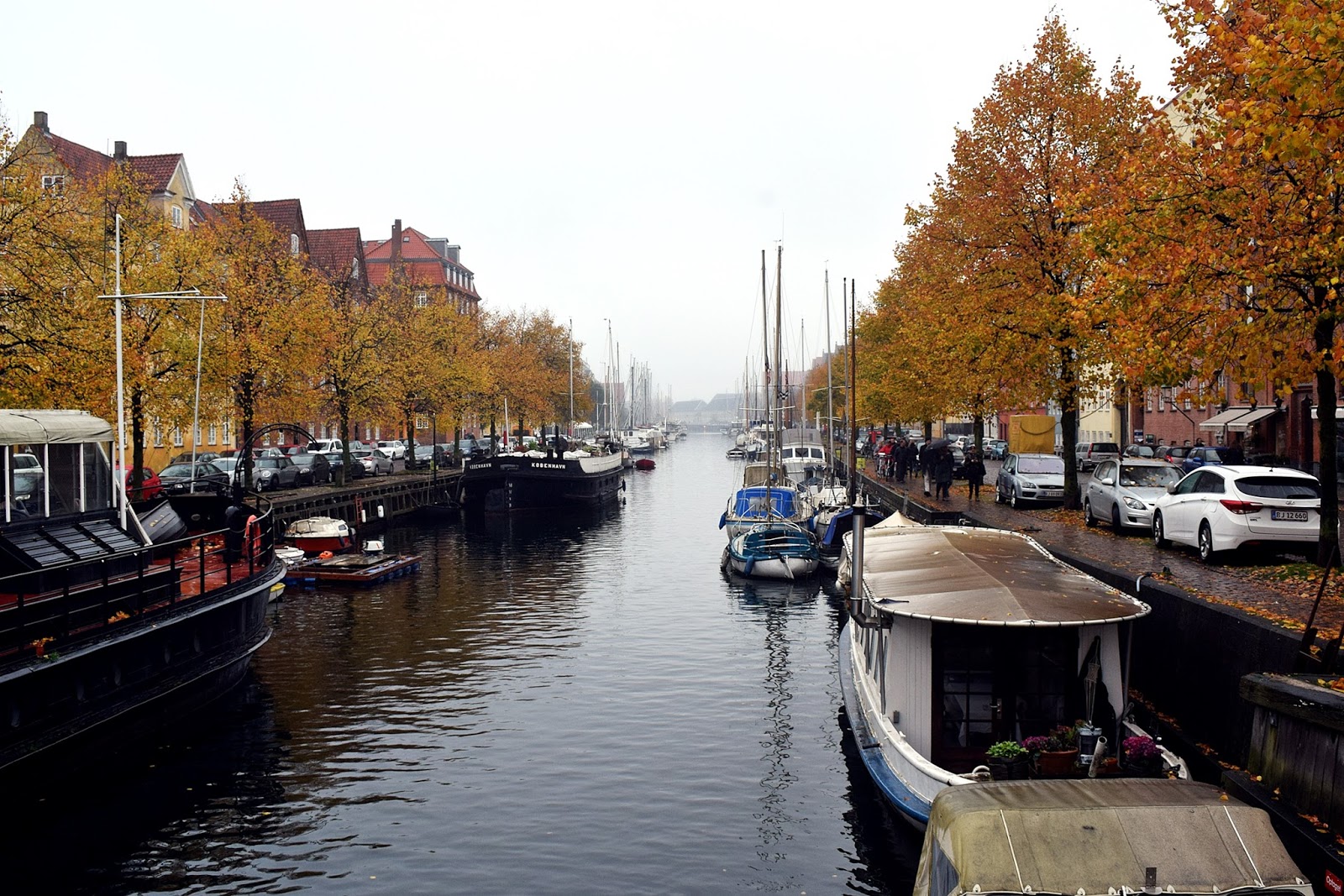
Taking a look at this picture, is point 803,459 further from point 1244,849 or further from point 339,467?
point 1244,849

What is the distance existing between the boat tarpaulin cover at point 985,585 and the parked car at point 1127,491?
30.1ft

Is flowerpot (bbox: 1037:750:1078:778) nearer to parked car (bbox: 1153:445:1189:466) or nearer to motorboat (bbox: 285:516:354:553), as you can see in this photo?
motorboat (bbox: 285:516:354:553)

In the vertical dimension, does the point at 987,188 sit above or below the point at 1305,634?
above

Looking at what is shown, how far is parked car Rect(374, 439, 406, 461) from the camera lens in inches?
2945

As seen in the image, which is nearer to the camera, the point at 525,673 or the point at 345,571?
the point at 525,673

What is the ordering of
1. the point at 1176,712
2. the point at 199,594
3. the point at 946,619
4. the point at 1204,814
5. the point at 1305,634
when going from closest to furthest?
the point at 1204,814, the point at 1305,634, the point at 946,619, the point at 1176,712, the point at 199,594

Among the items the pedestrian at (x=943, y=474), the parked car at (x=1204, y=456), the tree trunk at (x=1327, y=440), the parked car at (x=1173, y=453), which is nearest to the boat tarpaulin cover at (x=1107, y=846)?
the tree trunk at (x=1327, y=440)

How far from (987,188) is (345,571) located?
22141mm

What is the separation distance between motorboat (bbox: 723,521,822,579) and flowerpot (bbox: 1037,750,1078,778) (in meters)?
23.0

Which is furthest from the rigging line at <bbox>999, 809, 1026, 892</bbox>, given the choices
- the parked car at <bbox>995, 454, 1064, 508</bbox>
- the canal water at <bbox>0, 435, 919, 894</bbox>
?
the parked car at <bbox>995, 454, 1064, 508</bbox>

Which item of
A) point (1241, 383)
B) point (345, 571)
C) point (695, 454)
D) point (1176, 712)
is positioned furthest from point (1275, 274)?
point (695, 454)

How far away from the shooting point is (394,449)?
79000 millimetres

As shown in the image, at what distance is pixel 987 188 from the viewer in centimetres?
3328

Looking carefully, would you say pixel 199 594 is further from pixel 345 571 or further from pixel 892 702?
pixel 345 571
